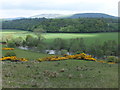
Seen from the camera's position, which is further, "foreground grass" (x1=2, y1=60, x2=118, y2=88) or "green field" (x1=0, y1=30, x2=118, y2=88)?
"green field" (x1=0, y1=30, x2=118, y2=88)

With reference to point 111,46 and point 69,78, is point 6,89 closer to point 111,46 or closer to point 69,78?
point 69,78

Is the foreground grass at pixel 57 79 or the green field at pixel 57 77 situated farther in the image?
the green field at pixel 57 77

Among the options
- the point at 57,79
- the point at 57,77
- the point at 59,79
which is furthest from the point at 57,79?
the point at 57,77

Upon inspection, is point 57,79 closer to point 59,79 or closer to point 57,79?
point 57,79

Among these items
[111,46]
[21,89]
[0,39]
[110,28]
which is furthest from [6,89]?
[110,28]

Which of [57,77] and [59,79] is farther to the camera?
[57,77]

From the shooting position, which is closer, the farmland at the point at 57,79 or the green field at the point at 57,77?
the farmland at the point at 57,79

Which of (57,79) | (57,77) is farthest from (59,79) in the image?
(57,77)

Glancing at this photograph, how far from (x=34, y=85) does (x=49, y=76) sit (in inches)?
204

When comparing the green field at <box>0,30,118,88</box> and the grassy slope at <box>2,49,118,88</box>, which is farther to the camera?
the green field at <box>0,30,118,88</box>

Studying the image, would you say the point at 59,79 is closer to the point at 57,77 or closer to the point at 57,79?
the point at 57,79

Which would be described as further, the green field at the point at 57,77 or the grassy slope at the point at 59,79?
the green field at the point at 57,77

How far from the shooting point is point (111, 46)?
87375mm

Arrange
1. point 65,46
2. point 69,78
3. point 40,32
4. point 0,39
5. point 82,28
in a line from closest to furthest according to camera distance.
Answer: point 69,78, point 65,46, point 0,39, point 40,32, point 82,28
